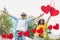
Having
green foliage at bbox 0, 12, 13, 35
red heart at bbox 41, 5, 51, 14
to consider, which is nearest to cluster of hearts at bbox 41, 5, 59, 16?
red heart at bbox 41, 5, 51, 14

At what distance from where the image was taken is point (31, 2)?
3.51 ft

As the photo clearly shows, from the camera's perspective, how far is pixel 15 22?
1051mm

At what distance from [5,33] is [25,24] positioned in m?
0.16

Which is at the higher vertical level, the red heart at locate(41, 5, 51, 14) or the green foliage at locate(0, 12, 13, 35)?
the red heart at locate(41, 5, 51, 14)

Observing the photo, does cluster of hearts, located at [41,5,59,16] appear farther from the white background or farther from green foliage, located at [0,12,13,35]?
green foliage, located at [0,12,13,35]

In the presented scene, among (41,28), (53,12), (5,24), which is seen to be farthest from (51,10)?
(5,24)

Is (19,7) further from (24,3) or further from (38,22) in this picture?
(38,22)

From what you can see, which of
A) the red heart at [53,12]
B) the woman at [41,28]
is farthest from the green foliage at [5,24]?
the red heart at [53,12]

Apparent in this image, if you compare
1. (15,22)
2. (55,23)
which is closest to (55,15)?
(55,23)

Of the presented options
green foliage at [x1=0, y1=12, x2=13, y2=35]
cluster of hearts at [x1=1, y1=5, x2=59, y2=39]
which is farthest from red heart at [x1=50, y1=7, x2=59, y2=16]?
green foliage at [x1=0, y1=12, x2=13, y2=35]

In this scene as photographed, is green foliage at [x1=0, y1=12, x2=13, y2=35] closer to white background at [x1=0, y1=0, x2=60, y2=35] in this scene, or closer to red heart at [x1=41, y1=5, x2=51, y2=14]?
white background at [x1=0, y1=0, x2=60, y2=35]

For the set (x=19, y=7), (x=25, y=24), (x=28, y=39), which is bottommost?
(x=28, y=39)

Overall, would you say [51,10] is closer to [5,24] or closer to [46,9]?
[46,9]

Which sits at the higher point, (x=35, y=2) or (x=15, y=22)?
(x=35, y=2)
